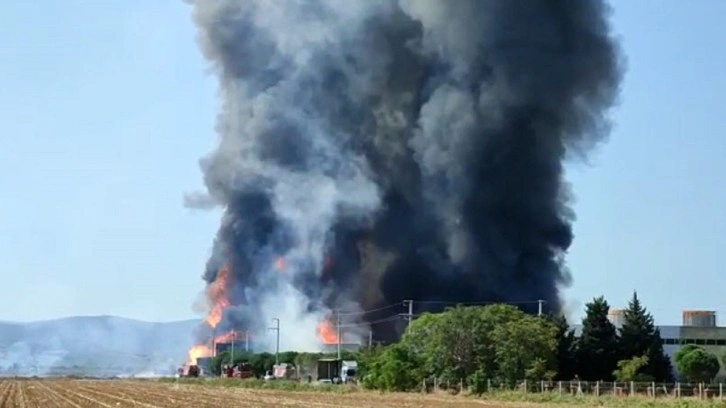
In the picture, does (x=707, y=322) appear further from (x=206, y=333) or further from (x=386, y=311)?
(x=206, y=333)

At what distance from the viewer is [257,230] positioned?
14425 cm

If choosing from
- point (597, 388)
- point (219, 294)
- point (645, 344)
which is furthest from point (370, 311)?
point (597, 388)

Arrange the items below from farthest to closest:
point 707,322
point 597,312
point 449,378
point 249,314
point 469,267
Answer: point 249,314
point 707,322
point 469,267
point 597,312
point 449,378

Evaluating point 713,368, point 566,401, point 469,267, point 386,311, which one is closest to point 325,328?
point 386,311

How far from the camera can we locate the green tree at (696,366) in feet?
317

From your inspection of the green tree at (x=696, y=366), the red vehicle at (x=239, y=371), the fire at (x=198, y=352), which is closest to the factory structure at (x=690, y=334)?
the green tree at (x=696, y=366)

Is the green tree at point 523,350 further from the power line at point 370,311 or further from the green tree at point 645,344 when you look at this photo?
the power line at point 370,311

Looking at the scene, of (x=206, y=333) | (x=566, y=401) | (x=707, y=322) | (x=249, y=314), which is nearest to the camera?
(x=566, y=401)

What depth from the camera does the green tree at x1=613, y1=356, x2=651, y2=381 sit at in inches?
3556

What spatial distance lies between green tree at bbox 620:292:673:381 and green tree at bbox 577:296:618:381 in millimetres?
895

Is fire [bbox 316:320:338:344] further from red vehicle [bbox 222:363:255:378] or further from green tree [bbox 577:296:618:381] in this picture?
green tree [bbox 577:296:618:381]

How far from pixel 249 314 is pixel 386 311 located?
845 inches

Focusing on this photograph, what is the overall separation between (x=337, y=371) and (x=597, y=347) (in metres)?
26.6

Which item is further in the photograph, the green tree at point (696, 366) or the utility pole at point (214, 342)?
the utility pole at point (214, 342)
